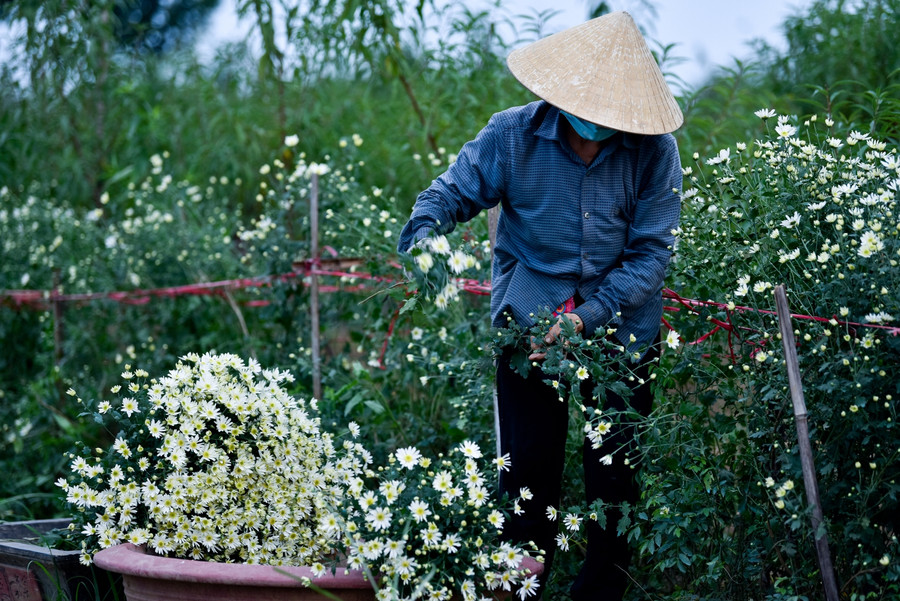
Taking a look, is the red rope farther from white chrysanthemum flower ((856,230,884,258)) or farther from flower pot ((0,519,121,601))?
flower pot ((0,519,121,601))

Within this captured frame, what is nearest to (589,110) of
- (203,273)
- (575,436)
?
(575,436)

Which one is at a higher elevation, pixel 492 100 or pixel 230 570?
pixel 492 100

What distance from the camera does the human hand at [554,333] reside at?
222 centimetres

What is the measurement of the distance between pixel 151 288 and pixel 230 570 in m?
2.77

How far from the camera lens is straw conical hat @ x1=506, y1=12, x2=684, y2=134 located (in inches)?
86.7

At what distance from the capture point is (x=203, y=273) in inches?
179

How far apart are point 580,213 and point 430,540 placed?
36.1 inches

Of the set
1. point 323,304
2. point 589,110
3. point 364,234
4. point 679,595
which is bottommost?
point 679,595

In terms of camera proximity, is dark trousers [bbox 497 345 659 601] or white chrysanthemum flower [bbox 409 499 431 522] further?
dark trousers [bbox 497 345 659 601]

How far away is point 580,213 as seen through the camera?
2.31 metres

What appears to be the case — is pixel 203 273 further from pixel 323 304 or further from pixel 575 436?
pixel 575 436

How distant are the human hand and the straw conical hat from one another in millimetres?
484

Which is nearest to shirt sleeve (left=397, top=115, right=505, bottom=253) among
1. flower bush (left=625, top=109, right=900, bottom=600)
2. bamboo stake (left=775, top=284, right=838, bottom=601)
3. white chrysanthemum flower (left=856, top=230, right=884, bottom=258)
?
flower bush (left=625, top=109, right=900, bottom=600)

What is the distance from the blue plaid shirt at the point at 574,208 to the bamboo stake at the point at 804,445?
42cm
